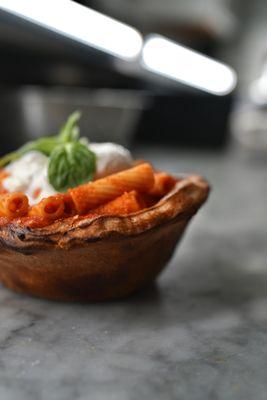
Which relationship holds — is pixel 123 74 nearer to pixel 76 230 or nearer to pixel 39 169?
pixel 39 169

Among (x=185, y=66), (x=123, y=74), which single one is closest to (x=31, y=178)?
(x=123, y=74)

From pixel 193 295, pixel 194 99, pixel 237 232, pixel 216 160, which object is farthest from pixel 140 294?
pixel 194 99

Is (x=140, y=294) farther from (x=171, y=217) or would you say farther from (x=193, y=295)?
(x=171, y=217)

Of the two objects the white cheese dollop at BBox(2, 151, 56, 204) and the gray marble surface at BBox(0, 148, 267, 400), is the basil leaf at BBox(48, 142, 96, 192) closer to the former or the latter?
the white cheese dollop at BBox(2, 151, 56, 204)

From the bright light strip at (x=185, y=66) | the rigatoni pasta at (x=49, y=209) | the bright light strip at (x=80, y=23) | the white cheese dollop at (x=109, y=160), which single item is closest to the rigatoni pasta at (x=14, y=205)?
the rigatoni pasta at (x=49, y=209)

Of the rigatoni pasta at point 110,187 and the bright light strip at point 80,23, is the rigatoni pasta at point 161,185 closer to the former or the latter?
the rigatoni pasta at point 110,187

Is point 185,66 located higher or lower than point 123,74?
higher

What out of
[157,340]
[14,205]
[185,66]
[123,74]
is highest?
[185,66]
